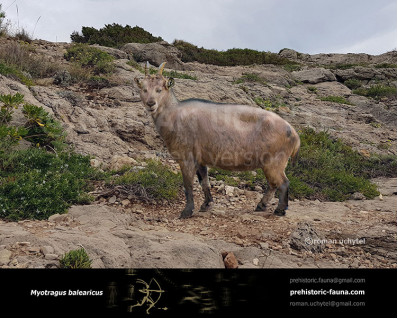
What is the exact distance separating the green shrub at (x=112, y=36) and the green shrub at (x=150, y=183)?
14.8 m

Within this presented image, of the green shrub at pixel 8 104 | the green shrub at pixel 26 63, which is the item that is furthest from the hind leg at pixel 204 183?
the green shrub at pixel 26 63

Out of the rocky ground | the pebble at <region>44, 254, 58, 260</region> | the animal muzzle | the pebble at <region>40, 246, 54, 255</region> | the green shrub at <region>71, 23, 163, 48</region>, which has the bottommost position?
the pebble at <region>44, 254, 58, 260</region>

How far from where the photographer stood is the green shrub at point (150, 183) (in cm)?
621

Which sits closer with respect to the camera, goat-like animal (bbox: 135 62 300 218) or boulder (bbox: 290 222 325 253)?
boulder (bbox: 290 222 325 253)

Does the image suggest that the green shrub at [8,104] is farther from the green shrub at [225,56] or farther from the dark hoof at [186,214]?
the green shrub at [225,56]

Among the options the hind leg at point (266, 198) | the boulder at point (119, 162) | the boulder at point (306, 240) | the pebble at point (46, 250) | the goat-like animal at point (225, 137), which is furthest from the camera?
the boulder at point (119, 162)

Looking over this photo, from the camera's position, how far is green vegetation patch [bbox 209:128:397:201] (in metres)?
7.83

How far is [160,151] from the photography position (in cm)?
902

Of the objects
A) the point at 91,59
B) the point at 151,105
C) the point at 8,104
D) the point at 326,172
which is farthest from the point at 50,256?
the point at 91,59

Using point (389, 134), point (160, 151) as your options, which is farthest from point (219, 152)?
point (389, 134)

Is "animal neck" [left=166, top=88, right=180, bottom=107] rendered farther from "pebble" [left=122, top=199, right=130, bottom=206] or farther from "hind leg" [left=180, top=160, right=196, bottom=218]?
"pebble" [left=122, top=199, right=130, bottom=206]

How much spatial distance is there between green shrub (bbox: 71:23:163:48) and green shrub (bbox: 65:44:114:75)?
5729 millimetres

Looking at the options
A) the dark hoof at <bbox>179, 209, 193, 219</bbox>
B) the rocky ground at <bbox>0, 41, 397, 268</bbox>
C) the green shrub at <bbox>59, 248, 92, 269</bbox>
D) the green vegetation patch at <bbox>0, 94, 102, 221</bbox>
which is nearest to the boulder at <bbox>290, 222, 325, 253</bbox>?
the rocky ground at <bbox>0, 41, 397, 268</bbox>

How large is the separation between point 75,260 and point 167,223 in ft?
6.86
